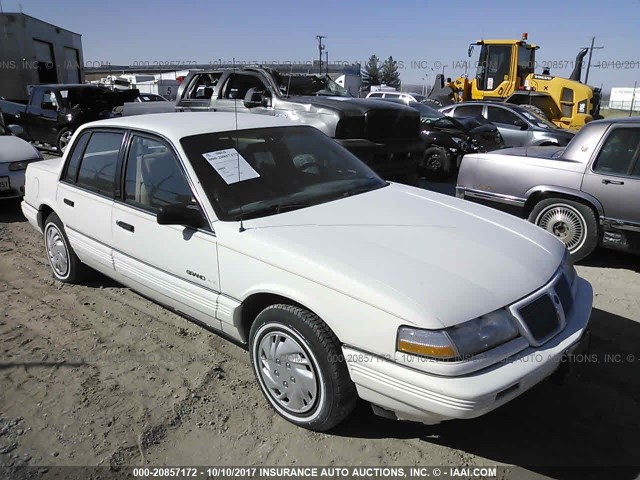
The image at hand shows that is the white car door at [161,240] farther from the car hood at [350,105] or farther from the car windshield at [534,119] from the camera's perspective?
the car windshield at [534,119]

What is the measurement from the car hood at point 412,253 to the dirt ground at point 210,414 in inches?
28.6

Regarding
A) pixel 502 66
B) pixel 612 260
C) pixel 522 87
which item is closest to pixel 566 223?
pixel 612 260

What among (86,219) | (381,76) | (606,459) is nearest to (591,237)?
(606,459)

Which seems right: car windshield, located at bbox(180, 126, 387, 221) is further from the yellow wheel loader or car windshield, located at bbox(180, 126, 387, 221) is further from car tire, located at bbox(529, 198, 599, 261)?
the yellow wheel loader

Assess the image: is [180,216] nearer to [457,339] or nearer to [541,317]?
[457,339]

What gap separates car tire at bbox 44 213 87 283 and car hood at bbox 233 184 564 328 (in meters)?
2.43

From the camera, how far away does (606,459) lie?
8.30 ft

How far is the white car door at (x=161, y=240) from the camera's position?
10.00ft

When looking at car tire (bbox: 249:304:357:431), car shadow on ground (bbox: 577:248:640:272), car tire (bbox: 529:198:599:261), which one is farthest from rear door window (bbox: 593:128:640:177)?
car tire (bbox: 249:304:357:431)

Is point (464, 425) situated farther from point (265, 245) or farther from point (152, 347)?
point (152, 347)

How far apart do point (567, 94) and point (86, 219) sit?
1531 centimetres

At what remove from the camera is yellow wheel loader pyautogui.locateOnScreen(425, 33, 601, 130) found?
1513 cm

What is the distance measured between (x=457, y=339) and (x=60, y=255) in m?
3.90

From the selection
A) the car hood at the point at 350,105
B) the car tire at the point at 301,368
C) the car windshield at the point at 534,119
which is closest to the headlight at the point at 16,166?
the car hood at the point at 350,105
